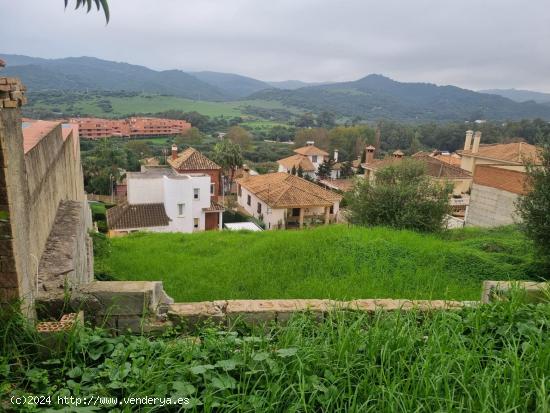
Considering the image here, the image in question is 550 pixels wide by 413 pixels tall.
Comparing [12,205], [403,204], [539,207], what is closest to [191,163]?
[403,204]

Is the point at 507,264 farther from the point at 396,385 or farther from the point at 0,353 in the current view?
the point at 0,353

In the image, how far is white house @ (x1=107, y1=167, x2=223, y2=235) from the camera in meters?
24.6

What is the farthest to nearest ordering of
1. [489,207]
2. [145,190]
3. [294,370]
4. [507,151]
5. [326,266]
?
[507,151] < [145,190] < [489,207] < [326,266] < [294,370]

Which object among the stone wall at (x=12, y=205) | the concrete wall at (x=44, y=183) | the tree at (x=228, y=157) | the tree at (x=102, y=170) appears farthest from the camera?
the tree at (x=102, y=170)

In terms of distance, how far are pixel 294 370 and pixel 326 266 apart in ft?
20.0

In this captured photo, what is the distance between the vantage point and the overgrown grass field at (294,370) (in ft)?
8.18

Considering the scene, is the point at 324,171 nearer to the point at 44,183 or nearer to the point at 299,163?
the point at 299,163

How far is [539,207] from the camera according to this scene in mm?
9656

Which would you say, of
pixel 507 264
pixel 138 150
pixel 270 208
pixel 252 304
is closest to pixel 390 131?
pixel 138 150

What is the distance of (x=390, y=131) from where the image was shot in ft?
309

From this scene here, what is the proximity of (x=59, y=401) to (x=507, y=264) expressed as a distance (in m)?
9.96

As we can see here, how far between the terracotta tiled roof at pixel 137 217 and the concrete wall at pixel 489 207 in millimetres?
17315

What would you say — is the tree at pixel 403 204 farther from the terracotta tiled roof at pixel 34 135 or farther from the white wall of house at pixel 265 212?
the white wall of house at pixel 265 212

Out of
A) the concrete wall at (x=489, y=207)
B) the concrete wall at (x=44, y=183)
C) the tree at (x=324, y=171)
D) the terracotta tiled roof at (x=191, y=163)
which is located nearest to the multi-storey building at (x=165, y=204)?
the terracotta tiled roof at (x=191, y=163)
